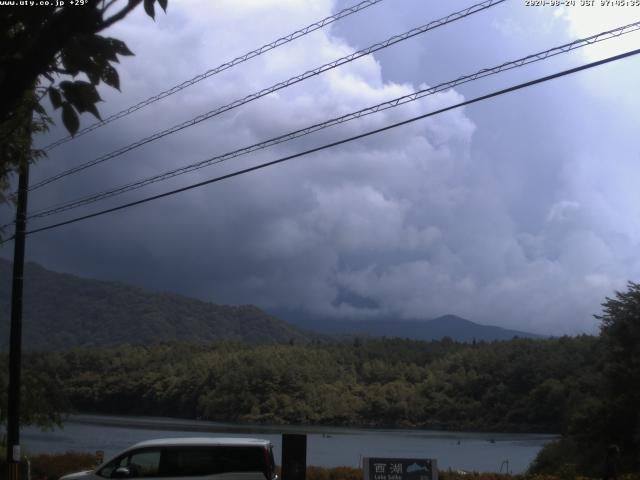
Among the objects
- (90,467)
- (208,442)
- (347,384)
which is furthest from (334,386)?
(208,442)

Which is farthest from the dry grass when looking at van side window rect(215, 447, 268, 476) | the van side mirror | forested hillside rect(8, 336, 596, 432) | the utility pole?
forested hillside rect(8, 336, 596, 432)

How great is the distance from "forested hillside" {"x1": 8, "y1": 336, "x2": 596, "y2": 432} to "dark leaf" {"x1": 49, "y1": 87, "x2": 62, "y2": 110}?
57.5 metres

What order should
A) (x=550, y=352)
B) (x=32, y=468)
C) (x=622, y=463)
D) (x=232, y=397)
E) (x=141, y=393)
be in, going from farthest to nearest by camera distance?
(x=141, y=393) → (x=232, y=397) → (x=550, y=352) → (x=622, y=463) → (x=32, y=468)

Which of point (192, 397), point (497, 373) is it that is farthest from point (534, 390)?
point (192, 397)

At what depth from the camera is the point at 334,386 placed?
81938 millimetres

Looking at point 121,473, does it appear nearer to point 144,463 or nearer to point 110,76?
point 144,463

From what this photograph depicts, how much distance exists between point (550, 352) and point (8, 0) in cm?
6522

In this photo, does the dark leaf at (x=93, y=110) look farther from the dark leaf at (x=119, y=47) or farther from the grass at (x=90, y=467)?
the grass at (x=90, y=467)

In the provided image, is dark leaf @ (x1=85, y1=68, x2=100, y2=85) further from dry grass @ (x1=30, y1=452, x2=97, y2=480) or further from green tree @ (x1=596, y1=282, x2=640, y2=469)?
green tree @ (x1=596, y1=282, x2=640, y2=469)

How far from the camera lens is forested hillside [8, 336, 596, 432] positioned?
64.7m

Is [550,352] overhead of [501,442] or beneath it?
overhead

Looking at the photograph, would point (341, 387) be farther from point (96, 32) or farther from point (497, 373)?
point (96, 32)

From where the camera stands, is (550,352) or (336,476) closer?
(336,476)

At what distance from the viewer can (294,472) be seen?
16172 mm
